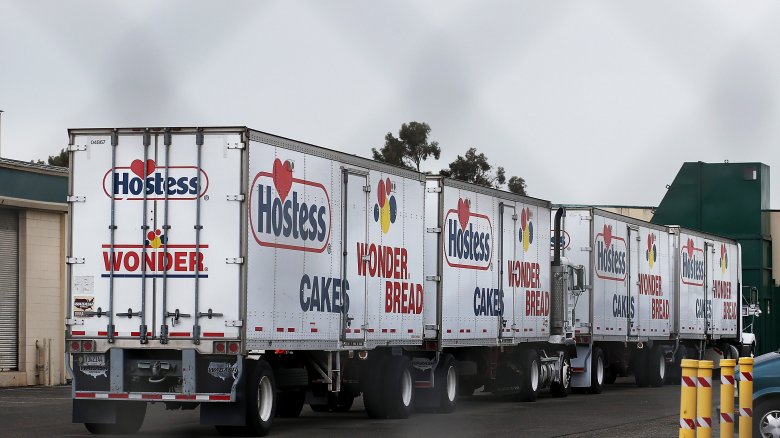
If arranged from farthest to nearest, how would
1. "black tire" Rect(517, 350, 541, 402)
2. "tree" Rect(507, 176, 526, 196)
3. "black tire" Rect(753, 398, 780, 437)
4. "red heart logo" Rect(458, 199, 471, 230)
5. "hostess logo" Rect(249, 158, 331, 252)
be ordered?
"black tire" Rect(517, 350, 541, 402) → "red heart logo" Rect(458, 199, 471, 230) → "hostess logo" Rect(249, 158, 331, 252) → "black tire" Rect(753, 398, 780, 437) → "tree" Rect(507, 176, 526, 196)

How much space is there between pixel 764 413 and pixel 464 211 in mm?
8763

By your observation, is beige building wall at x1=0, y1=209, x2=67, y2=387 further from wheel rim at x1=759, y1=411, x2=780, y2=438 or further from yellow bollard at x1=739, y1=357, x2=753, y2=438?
yellow bollard at x1=739, y1=357, x2=753, y2=438

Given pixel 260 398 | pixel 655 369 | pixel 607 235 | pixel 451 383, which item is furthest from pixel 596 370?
pixel 260 398

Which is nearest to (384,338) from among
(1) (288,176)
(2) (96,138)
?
(1) (288,176)

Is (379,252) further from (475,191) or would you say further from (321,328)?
(475,191)

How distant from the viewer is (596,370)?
99.9 ft

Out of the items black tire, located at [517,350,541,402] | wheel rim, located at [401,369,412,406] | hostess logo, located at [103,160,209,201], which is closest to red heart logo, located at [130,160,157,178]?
hostess logo, located at [103,160,209,201]

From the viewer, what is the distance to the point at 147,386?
663 inches

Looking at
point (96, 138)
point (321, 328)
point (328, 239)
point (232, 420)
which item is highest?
point (96, 138)

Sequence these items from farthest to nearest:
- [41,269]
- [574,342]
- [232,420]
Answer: [41,269] → [574,342] → [232,420]

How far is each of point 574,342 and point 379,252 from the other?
1015cm

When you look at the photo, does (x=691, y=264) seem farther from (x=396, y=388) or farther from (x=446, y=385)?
(x=396, y=388)

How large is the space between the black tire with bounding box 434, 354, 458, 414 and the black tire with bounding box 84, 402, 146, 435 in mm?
6148

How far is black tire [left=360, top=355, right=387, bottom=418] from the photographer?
2092 cm
